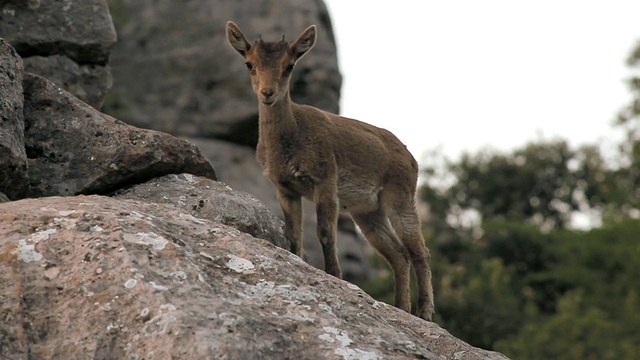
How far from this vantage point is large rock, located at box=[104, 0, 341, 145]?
27.8 m

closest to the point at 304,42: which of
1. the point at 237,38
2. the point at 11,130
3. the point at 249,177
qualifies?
the point at 237,38

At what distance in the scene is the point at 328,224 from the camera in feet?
34.8

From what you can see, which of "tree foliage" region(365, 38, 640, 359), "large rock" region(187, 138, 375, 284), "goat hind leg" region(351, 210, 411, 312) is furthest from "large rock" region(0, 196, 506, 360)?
"tree foliage" region(365, 38, 640, 359)

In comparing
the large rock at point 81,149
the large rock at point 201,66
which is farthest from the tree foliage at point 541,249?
the large rock at point 81,149

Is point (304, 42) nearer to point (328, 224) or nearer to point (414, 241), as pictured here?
point (328, 224)

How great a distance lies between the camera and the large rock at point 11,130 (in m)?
8.36

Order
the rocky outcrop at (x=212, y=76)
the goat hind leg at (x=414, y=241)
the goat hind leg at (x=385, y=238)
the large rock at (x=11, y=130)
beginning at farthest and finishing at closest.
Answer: the rocky outcrop at (x=212, y=76) < the goat hind leg at (x=385, y=238) < the goat hind leg at (x=414, y=241) < the large rock at (x=11, y=130)

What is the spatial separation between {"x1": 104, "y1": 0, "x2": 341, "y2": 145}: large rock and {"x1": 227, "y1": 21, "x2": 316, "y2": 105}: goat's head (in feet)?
54.5

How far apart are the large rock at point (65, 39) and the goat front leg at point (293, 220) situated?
3.00m

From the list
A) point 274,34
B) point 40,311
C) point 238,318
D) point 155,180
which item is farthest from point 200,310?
point 274,34

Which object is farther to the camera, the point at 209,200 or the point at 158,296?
the point at 209,200

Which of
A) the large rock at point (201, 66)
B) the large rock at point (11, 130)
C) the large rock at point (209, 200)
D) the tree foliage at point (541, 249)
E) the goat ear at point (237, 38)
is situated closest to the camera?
the large rock at point (11, 130)

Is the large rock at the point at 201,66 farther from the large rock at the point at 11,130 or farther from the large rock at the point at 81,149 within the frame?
the large rock at the point at 11,130

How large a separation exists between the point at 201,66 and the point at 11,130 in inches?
798
